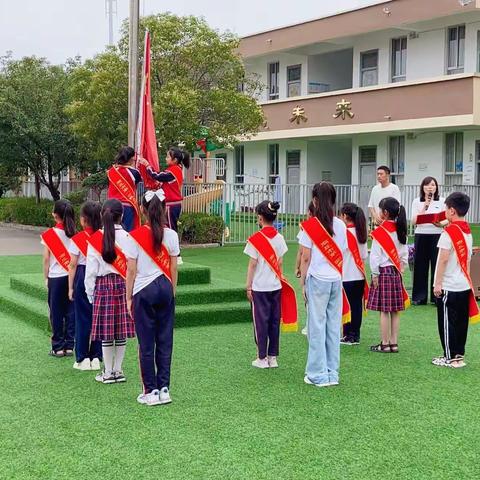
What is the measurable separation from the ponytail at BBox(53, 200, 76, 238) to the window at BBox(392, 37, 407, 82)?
55.7ft

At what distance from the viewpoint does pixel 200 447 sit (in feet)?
14.2

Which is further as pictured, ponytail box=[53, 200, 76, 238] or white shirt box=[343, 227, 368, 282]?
white shirt box=[343, 227, 368, 282]

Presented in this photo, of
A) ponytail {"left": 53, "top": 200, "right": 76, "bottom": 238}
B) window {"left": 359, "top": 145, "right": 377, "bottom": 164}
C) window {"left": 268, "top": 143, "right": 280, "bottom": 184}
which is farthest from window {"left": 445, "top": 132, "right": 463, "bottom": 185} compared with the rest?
ponytail {"left": 53, "top": 200, "right": 76, "bottom": 238}

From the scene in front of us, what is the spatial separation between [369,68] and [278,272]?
1796cm

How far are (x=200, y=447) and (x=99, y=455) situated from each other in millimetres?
587

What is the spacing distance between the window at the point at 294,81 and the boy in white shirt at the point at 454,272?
19348mm

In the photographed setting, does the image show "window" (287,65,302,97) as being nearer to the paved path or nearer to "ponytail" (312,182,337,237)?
the paved path

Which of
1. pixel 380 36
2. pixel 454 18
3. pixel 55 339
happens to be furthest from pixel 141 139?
pixel 380 36

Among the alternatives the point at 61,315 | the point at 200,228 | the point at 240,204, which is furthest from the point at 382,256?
the point at 240,204

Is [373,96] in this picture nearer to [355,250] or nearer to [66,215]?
[355,250]

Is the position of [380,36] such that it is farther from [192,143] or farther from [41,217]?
[41,217]

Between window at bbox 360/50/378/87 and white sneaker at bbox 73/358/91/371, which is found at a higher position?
Result: window at bbox 360/50/378/87

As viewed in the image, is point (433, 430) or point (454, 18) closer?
point (433, 430)

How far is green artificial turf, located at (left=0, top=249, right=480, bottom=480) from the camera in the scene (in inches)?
159
